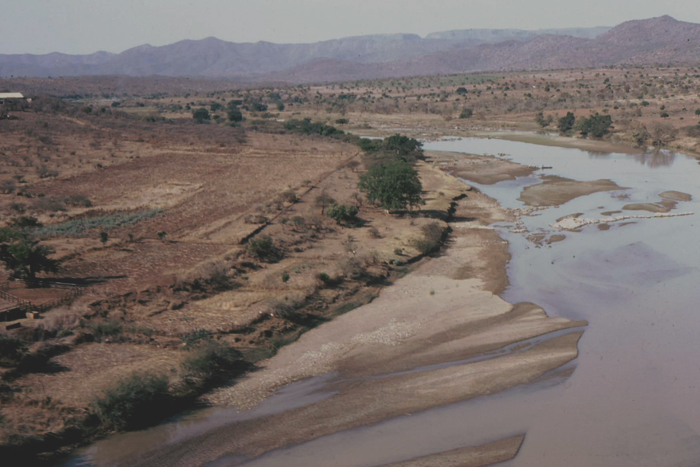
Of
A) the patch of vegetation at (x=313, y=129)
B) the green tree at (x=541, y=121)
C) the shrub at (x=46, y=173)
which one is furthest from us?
the green tree at (x=541, y=121)

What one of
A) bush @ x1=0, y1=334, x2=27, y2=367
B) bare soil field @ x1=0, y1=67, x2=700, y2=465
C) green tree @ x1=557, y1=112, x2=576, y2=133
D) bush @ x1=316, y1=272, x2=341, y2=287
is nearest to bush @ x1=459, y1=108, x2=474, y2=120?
green tree @ x1=557, y1=112, x2=576, y2=133

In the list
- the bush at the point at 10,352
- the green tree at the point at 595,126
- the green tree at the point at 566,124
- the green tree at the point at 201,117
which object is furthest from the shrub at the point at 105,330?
the green tree at the point at 201,117

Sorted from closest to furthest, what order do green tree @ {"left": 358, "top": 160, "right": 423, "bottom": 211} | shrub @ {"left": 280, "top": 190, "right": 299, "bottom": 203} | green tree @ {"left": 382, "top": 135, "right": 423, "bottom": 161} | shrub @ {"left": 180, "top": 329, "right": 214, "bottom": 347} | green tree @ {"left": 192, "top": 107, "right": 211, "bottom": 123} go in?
shrub @ {"left": 180, "top": 329, "right": 214, "bottom": 347}
green tree @ {"left": 358, "top": 160, "right": 423, "bottom": 211}
shrub @ {"left": 280, "top": 190, "right": 299, "bottom": 203}
green tree @ {"left": 382, "top": 135, "right": 423, "bottom": 161}
green tree @ {"left": 192, "top": 107, "right": 211, "bottom": 123}

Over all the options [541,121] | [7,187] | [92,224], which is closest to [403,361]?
[92,224]

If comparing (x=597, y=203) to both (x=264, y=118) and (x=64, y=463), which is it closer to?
(x=64, y=463)

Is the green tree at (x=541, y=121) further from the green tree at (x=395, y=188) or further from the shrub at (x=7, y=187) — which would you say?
the shrub at (x=7, y=187)

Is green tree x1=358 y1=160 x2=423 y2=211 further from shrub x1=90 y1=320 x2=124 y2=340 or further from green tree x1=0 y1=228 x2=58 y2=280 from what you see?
shrub x1=90 y1=320 x2=124 y2=340

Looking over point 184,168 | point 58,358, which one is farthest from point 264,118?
point 58,358
